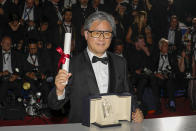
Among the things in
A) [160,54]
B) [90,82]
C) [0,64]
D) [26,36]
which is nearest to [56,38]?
[26,36]

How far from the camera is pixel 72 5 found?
7.40 m

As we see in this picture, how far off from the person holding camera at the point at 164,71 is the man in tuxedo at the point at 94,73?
4.45 metres

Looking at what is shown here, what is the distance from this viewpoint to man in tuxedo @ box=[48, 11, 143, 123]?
2.00 meters

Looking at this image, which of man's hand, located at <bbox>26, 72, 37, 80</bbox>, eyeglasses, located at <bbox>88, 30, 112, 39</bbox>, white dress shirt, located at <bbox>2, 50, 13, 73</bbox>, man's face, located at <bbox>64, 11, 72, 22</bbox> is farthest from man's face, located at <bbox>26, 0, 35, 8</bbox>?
eyeglasses, located at <bbox>88, 30, 112, 39</bbox>

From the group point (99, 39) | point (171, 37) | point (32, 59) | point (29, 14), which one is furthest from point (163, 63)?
point (99, 39)

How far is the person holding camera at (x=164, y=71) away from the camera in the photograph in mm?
6688

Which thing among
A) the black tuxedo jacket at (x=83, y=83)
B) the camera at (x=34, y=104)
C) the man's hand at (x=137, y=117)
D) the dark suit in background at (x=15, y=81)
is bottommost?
the camera at (x=34, y=104)

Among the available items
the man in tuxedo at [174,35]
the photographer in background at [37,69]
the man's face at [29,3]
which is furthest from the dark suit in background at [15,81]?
the man in tuxedo at [174,35]

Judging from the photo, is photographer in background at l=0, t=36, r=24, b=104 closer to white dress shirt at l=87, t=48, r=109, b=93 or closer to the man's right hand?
white dress shirt at l=87, t=48, r=109, b=93

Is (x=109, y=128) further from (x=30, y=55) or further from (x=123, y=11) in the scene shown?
(x=123, y=11)

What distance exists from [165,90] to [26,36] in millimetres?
3622

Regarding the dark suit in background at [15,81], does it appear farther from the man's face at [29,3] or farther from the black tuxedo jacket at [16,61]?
the man's face at [29,3]

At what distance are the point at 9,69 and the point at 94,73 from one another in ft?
14.4

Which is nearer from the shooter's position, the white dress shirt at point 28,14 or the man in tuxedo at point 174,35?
the white dress shirt at point 28,14
